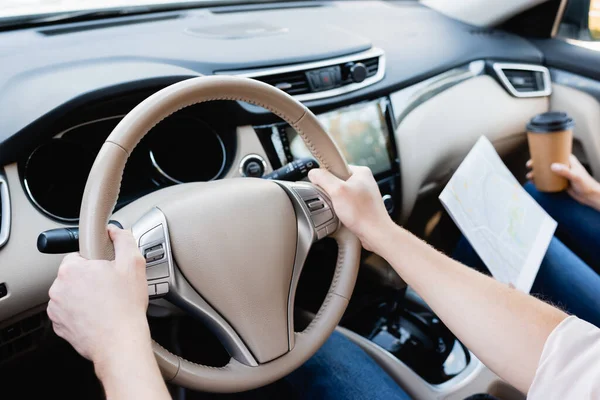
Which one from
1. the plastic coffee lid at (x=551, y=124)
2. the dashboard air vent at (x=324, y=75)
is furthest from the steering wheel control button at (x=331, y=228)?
the plastic coffee lid at (x=551, y=124)

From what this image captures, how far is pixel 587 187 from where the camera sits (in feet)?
4.42

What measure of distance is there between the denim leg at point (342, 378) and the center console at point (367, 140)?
1.39 feet

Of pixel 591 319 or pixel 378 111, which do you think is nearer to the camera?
pixel 591 319

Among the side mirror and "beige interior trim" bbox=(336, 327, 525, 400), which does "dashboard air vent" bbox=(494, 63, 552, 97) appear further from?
"beige interior trim" bbox=(336, 327, 525, 400)

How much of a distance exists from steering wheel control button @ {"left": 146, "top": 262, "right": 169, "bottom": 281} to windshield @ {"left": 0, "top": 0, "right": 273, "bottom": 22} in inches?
30.6

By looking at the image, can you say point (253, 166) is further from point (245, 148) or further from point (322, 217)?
point (322, 217)

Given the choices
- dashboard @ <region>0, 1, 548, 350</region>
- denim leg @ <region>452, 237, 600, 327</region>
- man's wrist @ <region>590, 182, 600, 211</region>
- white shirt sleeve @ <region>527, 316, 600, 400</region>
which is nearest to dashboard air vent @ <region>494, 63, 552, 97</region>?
dashboard @ <region>0, 1, 548, 350</region>

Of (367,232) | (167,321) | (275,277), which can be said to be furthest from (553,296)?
(167,321)

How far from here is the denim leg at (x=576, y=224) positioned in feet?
4.52

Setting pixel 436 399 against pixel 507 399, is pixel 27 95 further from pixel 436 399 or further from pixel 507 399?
pixel 507 399

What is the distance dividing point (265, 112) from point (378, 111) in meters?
0.37

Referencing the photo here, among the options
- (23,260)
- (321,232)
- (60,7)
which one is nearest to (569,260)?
(321,232)

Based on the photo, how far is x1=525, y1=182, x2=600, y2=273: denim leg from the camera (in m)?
1.38

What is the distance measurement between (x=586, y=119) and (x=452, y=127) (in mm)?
517
